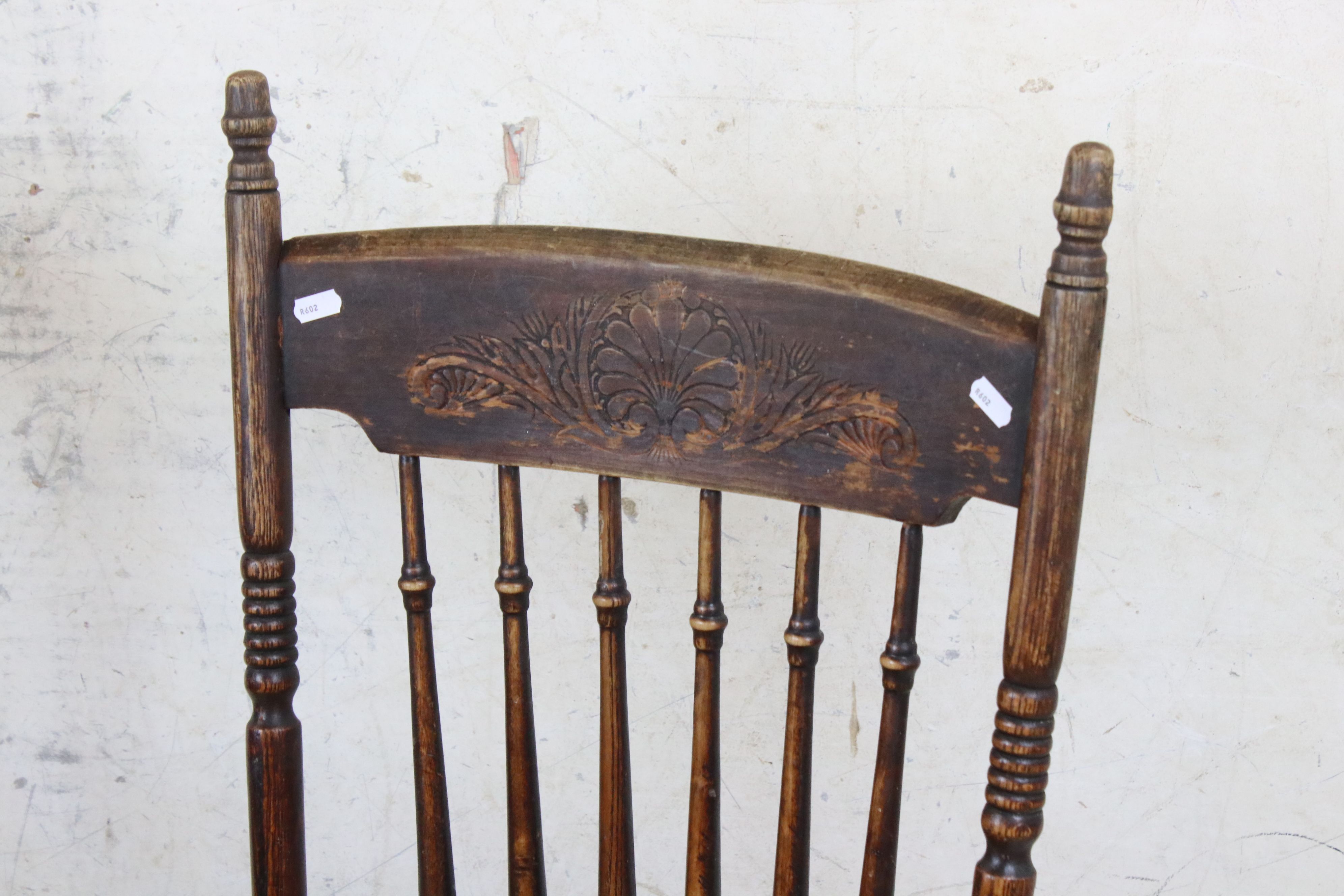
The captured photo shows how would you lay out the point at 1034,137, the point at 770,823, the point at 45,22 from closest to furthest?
the point at 1034,137, the point at 45,22, the point at 770,823

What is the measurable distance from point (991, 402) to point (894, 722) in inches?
7.0

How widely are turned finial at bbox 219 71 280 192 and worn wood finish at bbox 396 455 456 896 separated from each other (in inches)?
6.9

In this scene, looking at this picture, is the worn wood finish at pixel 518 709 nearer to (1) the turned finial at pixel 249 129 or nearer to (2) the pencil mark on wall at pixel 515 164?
(1) the turned finial at pixel 249 129

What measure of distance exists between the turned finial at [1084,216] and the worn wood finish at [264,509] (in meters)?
0.42

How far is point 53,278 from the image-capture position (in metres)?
1.25

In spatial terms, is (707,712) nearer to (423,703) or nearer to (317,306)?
(423,703)

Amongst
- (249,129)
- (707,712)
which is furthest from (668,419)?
(249,129)

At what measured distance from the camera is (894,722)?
715 mm

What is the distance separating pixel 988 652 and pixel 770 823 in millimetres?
268

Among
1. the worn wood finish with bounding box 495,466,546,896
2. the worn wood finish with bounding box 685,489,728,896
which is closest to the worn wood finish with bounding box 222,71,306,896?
the worn wood finish with bounding box 495,466,546,896

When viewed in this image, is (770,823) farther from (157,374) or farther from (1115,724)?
(157,374)

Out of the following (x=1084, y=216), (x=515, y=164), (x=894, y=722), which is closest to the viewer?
(x=1084, y=216)

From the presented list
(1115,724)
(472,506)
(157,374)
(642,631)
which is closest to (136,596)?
(157,374)

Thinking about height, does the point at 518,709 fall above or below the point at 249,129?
below
